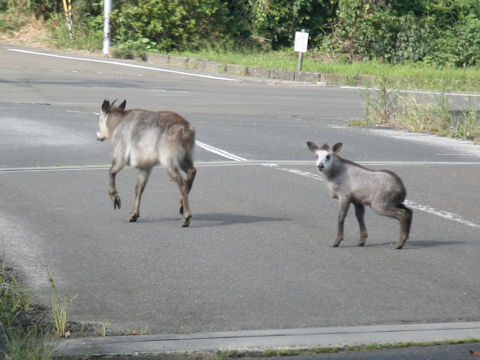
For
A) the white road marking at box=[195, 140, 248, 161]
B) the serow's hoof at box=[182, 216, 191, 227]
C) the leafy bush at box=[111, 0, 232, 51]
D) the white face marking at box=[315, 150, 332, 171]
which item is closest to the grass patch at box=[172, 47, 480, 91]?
the leafy bush at box=[111, 0, 232, 51]

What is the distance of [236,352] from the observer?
509 centimetres

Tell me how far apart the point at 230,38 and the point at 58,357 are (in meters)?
32.4

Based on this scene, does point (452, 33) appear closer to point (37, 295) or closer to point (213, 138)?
point (213, 138)

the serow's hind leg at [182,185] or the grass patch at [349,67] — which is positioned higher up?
the serow's hind leg at [182,185]

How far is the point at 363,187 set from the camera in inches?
306

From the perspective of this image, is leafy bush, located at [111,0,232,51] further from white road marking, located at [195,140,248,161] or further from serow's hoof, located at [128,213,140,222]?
serow's hoof, located at [128,213,140,222]

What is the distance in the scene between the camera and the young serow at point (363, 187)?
25.4 feet

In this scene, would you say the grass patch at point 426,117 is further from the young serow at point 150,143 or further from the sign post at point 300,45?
the sign post at point 300,45

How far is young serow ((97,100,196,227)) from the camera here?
28.0ft

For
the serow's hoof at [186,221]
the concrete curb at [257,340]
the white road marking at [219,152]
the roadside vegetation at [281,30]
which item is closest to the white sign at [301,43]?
the roadside vegetation at [281,30]

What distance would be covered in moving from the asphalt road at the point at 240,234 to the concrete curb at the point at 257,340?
26cm

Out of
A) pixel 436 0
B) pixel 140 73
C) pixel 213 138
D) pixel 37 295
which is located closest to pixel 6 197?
pixel 37 295

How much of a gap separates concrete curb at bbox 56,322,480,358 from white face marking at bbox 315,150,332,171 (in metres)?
2.29

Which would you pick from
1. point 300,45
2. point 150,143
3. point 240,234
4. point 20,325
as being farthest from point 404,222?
point 300,45
